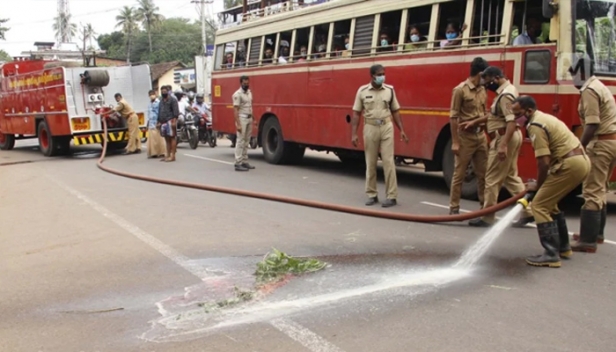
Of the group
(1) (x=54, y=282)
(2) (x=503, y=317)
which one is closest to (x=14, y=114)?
(1) (x=54, y=282)

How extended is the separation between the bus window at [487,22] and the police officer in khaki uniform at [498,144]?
5.43 feet

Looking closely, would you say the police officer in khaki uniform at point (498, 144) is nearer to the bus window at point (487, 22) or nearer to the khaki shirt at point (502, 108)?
the khaki shirt at point (502, 108)

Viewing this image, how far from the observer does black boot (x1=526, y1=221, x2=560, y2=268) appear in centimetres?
536

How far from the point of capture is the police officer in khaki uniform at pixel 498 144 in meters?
6.74

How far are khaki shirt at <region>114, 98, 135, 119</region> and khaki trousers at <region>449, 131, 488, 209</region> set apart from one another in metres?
11.1

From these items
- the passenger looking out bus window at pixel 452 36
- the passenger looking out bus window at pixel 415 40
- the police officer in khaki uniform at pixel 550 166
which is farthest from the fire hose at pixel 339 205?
the passenger looking out bus window at pixel 415 40

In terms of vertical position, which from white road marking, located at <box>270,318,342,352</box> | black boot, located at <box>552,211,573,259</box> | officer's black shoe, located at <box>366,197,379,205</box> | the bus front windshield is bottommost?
officer's black shoe, located at <box>366,197,379,205</box>

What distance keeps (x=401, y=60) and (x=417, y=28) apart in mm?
551

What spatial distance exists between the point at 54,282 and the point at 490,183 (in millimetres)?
4568

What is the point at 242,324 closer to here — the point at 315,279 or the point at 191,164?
the point at 315,279

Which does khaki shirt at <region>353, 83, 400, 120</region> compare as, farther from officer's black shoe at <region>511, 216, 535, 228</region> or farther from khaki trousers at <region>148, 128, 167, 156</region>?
khaki trousers at <region>148, 128, 167, 156</region>

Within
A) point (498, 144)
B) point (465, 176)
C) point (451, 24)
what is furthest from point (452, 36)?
point (498, 144)

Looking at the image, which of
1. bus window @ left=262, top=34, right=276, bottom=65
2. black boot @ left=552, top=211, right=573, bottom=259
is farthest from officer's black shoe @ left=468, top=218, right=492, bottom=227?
bus window @ left=262, top=34, right=276, bottom=65

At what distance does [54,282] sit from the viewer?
5160 millimetres
